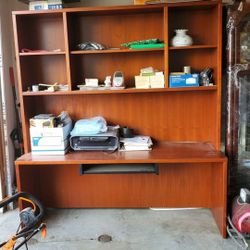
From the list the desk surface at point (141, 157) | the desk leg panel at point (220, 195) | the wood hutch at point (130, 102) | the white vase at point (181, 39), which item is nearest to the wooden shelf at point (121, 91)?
the wood hutch at point (130, 102)

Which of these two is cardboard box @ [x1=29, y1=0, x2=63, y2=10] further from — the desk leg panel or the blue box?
the desk leg panel

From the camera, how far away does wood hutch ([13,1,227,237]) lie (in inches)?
99.9

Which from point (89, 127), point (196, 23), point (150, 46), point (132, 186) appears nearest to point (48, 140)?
point (89, 127)

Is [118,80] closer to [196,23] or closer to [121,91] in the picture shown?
[121,91]

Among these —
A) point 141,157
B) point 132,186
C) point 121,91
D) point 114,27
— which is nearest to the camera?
point 141,157

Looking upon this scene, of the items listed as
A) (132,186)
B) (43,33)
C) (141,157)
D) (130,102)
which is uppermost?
(43,33)

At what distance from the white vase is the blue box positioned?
254 mm

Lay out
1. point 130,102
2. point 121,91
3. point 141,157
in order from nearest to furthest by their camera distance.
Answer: point 141,157 < point 121,91 < point 130,102

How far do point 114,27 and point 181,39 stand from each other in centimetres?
61

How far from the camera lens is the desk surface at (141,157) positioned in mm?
2432

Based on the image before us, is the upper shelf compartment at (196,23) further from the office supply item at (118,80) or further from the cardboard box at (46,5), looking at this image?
the cardboard box at (46,5)

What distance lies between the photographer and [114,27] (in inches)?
108

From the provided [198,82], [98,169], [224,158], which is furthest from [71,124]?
[224,158]

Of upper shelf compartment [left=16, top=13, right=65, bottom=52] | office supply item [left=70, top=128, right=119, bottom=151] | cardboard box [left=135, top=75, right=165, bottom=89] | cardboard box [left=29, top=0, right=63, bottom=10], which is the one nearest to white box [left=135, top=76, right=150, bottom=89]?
cardboard box [left=135, top=75, right=165, bottom=89]
